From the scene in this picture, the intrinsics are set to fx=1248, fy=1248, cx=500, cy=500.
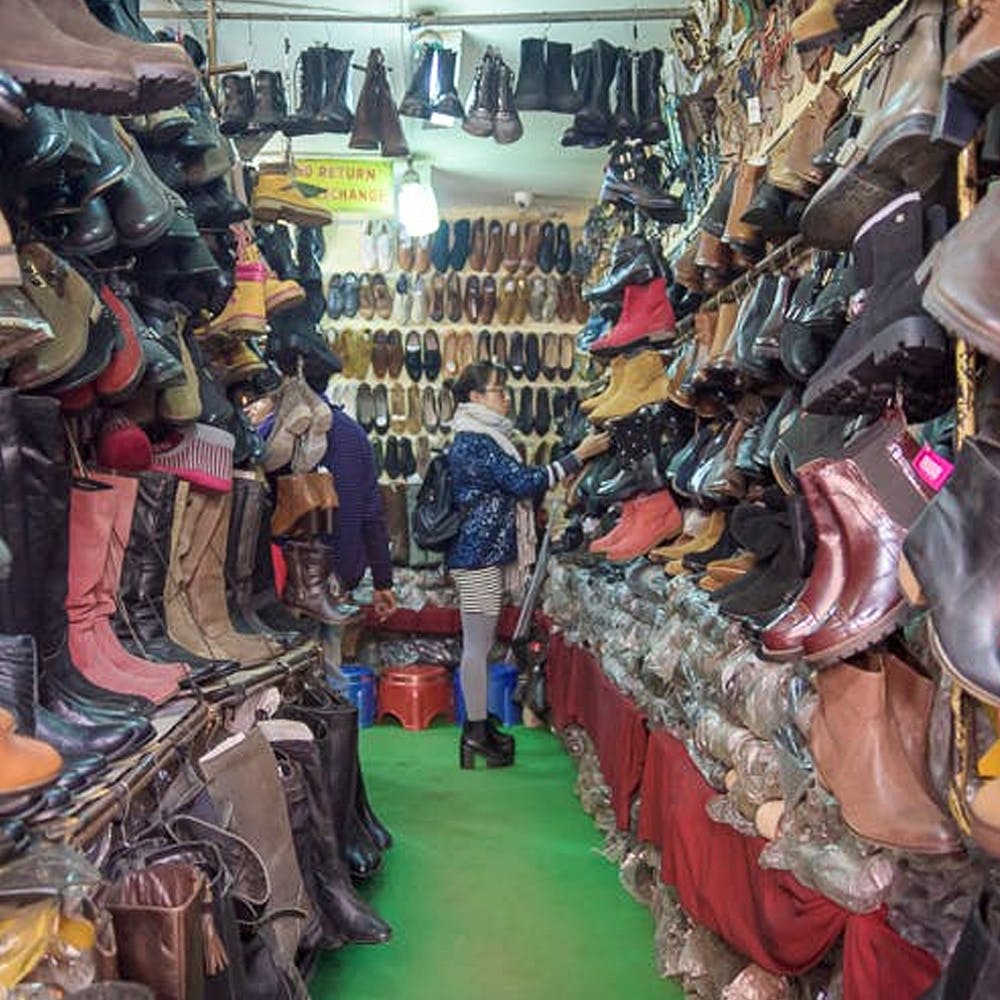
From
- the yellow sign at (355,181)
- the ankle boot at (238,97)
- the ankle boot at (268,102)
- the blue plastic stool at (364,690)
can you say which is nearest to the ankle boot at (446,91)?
the ankle boot at (268,102)

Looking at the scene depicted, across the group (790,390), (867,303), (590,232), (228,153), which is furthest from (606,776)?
(590,232)

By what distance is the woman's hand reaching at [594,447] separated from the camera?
5891 millimetres

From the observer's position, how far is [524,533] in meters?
6.98

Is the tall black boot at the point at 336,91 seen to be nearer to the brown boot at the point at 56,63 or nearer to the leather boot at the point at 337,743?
the leather boot at the point at 337,743

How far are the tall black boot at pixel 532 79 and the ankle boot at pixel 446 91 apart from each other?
287mm

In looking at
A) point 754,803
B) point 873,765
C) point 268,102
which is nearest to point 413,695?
point 268,102

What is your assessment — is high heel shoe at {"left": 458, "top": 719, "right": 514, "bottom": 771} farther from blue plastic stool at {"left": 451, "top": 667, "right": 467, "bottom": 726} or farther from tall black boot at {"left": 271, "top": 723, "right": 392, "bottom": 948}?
tall black boot at {"left": 271, "top": 723, "right": 392, "bottom": 948}

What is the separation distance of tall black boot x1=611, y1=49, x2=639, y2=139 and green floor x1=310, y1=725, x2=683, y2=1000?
9.87 feet

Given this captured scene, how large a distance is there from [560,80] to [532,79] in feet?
0.43

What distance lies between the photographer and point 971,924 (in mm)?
1359

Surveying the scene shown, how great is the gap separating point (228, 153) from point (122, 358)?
1253 mm

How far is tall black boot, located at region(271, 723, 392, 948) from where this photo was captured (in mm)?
3297

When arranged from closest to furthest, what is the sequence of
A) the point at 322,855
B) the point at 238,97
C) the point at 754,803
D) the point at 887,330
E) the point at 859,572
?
the point at 887,330 < the point at 859,572 < the point at 754,803 < the point at 322,855 < the point at 238,97

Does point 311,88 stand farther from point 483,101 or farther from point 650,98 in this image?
point 650,98
